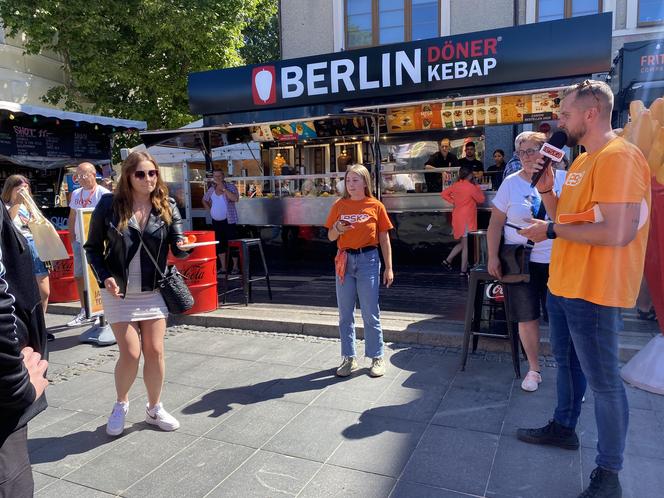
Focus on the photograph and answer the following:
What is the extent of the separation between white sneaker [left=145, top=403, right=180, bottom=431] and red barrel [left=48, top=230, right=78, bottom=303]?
180 inches

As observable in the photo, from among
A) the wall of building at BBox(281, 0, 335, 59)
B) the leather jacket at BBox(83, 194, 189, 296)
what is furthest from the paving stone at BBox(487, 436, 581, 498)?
the wall of building at BBox(281, 0, 335, 59)

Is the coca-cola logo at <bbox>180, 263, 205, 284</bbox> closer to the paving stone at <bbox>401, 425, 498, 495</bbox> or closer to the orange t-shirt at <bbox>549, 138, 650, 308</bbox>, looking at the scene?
the paving stone at <bbox>401, 425, 498, 495</bbox>

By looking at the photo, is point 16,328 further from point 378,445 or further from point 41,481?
point 378,445

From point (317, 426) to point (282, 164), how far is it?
943 cm

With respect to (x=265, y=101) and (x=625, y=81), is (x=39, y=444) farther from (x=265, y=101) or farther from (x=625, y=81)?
(x=625, y=81)

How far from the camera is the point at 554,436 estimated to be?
10.1 feet

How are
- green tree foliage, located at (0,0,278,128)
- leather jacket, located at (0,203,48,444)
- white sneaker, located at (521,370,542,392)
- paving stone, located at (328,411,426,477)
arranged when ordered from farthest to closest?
green tree foliage, located at (0,0,278,128), white sneaker, located at (521,370,542,392), paving stone, located at (328,411,426,477), leather jacket, located at (0,203,48,444)

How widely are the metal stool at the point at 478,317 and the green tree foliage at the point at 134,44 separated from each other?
38.6 feet

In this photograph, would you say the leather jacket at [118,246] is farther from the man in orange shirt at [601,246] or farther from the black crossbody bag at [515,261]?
the black crossbody bag at [515,261]

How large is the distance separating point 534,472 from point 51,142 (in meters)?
10.4

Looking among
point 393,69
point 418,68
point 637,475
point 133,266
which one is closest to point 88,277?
point 133,266

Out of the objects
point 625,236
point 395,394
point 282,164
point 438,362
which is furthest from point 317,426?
point 282,164

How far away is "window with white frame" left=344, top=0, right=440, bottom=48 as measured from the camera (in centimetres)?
1173

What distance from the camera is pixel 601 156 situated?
7.86ft
